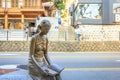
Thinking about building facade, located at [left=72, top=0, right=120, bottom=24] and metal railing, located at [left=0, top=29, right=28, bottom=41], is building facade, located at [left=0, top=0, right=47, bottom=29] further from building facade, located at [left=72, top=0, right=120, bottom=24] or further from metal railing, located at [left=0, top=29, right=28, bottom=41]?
metal railing, located at [left=0, top=29, right=28, bottom=41]

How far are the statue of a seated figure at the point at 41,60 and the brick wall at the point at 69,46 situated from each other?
17.3 m

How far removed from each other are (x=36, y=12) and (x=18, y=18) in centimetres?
350

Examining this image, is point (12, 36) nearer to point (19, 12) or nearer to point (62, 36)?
point (62, 36)

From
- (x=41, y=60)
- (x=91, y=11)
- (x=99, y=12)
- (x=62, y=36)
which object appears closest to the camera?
(x=41, y=60)

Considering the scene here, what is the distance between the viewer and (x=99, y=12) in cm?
3519

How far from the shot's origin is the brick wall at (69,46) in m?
23.1

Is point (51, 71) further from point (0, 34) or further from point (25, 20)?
point (25, 20)

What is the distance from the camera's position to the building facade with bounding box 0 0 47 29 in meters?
50.9

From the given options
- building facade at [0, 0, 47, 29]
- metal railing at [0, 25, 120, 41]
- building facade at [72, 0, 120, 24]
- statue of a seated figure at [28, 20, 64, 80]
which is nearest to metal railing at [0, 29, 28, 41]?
metal railing at [0, 25, 120, 41]

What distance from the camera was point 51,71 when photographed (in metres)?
5.42

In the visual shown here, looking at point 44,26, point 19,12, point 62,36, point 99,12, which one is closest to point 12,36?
point 62,36

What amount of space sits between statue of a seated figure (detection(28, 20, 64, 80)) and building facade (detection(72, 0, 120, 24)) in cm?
2915

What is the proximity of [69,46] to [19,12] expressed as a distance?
29.4 meters

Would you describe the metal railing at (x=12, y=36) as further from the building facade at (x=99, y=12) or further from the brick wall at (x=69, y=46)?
the building facade at (x=99, y=12)
